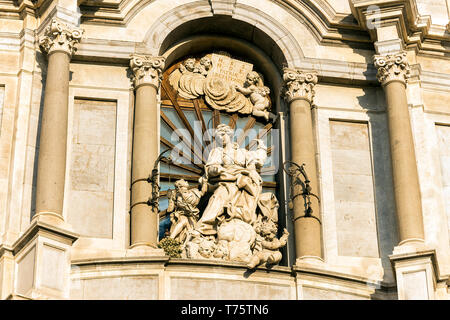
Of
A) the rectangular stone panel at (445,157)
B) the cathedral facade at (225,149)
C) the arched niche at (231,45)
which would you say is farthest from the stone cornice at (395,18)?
the rectangular stone panel at (445,157)

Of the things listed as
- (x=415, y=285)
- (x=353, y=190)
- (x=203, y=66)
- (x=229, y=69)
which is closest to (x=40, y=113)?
(x=203, y=66)

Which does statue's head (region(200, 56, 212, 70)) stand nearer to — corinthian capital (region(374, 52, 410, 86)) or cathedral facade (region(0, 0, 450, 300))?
cathedral facade (region(0, 0, 450, 300))

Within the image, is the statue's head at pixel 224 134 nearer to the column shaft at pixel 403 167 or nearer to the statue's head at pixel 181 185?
the statue's head at pixel 181 185

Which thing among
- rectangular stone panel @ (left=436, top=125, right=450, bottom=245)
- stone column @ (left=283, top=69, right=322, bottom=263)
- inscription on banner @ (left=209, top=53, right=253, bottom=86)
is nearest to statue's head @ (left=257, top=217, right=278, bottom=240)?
stone column @ (left=283, top=69, right=322, bottom=263)

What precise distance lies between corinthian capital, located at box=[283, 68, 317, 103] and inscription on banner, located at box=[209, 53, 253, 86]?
3.62ft

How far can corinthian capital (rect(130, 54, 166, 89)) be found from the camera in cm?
2433

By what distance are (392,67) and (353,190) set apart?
227 centimetres

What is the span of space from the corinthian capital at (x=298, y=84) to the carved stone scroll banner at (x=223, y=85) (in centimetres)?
69

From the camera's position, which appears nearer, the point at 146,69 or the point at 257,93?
the point at 146,69

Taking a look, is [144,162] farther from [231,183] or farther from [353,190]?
[353,190]

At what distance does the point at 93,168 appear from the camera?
23.7 m

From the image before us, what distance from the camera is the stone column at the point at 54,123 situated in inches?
871
